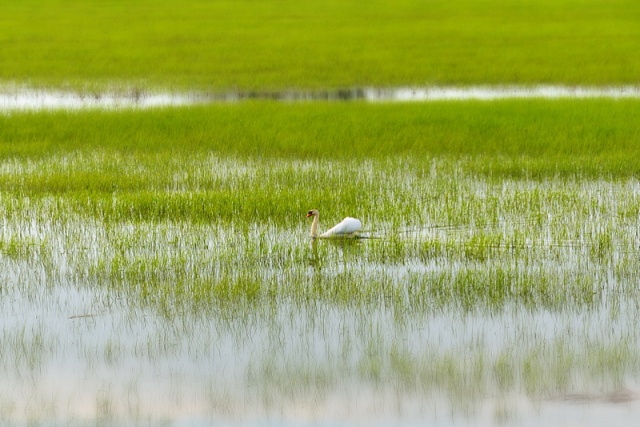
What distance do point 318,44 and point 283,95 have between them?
28.3ft

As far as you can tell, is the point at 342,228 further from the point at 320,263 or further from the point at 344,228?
the point at 320,263

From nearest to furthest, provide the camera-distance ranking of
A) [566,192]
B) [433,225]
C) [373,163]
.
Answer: [433,225] → [566,192] → [373,163]

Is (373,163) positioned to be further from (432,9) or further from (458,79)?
(432,9)

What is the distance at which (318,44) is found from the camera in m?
31.5

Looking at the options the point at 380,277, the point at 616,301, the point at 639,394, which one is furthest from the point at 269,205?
the point at 639,394

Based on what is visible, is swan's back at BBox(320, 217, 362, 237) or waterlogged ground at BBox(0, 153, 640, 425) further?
swan's back at BBox(320, 217, 362, 237)

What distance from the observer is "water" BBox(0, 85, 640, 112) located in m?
21.7

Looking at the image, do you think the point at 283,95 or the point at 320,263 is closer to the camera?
the point at 320,263

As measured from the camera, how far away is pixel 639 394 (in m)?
5.66

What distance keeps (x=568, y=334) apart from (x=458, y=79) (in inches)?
756

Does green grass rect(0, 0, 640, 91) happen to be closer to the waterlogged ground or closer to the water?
the water

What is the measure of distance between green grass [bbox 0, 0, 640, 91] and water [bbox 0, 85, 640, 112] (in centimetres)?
92

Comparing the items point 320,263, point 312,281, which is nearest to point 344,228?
point 320,263

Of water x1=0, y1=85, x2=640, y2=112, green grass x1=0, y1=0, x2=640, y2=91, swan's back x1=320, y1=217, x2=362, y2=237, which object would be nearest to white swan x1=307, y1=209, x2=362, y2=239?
swan's back x1=320, y1=217, x2=362, y2=237
